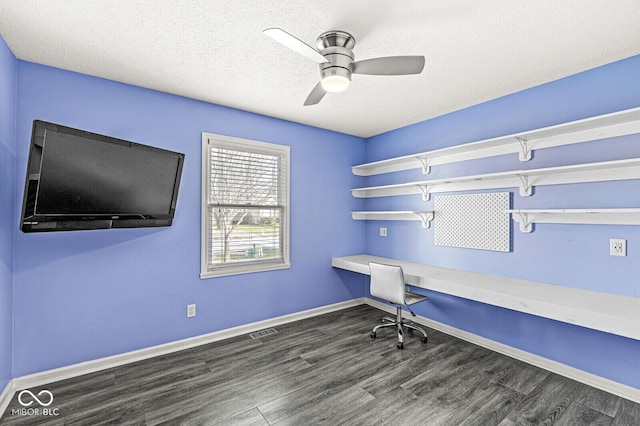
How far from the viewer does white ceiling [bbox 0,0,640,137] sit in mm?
1675

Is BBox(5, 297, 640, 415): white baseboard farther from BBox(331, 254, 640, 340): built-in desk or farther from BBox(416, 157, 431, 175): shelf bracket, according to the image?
BBox(416, 157, 431, 175): shelf bracket

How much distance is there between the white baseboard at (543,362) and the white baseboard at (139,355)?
148 centimetres

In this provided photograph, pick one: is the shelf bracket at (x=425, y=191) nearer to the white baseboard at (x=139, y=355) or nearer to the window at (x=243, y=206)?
the window at (x=243, y=206)

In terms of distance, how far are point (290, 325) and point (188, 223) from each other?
1627 millimetres

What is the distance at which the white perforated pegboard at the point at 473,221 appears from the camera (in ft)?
9.37

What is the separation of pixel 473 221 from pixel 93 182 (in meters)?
3.32

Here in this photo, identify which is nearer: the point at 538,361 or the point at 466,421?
the point at 466,421

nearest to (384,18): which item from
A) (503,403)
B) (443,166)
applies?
(443,166)

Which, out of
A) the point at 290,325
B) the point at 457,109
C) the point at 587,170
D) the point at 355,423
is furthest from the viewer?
the point at 290,325

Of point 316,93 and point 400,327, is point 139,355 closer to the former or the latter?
point 400,327

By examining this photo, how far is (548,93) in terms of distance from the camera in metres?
2.59

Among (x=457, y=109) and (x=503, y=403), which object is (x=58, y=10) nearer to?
(x=457, y=109)

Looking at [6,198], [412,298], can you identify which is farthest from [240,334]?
[6,198]

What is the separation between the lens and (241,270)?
3.25m
